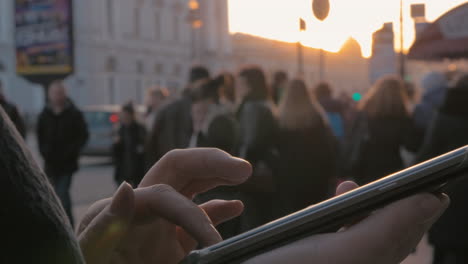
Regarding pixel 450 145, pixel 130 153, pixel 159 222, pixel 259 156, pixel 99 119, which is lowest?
pixel 99 119

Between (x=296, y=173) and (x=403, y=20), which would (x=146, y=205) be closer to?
(x=403, y=20)

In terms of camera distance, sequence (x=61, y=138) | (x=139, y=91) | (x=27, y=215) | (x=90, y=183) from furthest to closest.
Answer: (x=139, y=91), (x=90, y=183), (x=61, y=138), (x=27, y=215)

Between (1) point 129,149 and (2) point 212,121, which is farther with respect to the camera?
(1) point 129,149

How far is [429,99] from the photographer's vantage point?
21.8ft

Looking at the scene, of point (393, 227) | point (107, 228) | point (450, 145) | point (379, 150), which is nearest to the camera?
point (393, 227)

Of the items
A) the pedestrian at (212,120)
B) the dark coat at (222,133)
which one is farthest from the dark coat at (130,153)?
the dark coat at (222,133)

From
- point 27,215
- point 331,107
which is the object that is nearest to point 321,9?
point 27,215

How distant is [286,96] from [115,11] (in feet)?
7.37

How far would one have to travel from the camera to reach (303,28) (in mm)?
1157

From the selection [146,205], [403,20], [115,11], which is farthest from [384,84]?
[146,205]

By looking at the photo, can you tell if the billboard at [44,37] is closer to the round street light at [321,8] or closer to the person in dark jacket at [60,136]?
the person in dark jacket at [60,136]

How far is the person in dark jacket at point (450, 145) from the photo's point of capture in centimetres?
441

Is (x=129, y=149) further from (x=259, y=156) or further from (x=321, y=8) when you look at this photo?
(x=321, y=8)

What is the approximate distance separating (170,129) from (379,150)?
1413 mm
